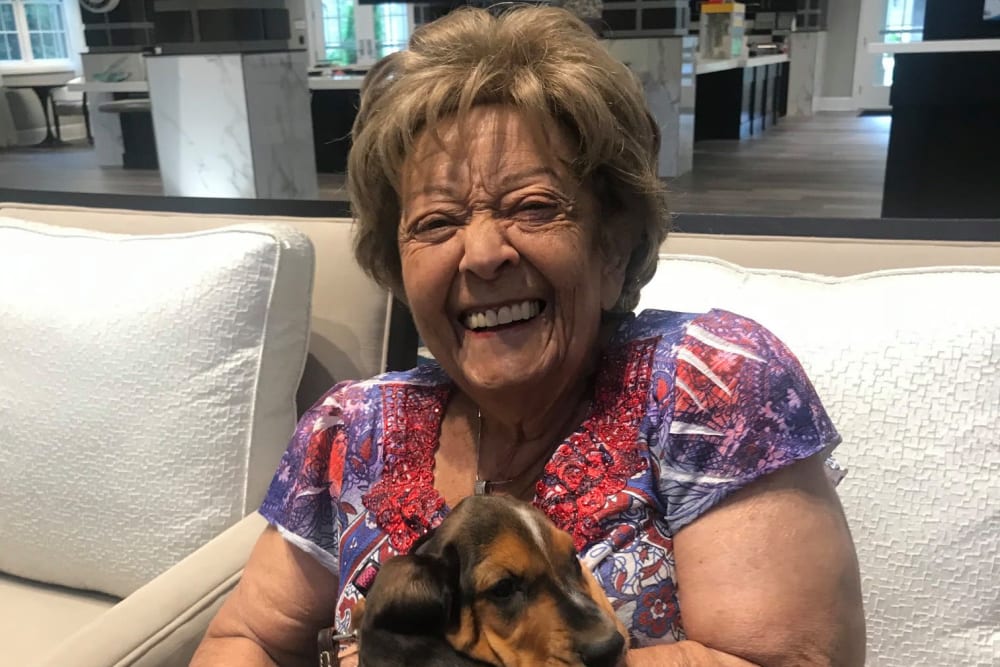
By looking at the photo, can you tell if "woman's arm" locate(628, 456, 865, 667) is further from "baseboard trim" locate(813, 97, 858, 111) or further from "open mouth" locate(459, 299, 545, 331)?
"baseboard trim" locate(813, 97, 858, 111)

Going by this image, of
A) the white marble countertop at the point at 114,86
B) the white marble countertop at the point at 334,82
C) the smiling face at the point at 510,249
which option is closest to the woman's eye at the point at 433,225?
the smiling face at the point at 510,249

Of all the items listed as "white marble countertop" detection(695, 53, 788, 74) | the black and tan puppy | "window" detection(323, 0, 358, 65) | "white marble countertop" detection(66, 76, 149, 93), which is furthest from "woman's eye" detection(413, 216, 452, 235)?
"window" detection(323, 0, 358, 65)

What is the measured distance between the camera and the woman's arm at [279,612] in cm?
111

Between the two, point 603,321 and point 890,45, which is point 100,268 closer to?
point 603,321

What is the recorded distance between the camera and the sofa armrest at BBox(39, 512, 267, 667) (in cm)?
115

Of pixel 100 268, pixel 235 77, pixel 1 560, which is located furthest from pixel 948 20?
pixel 1 560

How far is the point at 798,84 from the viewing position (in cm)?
1195

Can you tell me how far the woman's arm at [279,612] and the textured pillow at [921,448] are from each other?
68 cm

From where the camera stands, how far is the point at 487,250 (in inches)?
37.9

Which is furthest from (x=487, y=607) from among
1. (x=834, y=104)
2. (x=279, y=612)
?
(x=834, y=104)

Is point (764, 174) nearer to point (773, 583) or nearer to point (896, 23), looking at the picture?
point (773, 583)

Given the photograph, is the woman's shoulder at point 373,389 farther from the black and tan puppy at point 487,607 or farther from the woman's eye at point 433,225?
the black and tan puppy at point 487,607

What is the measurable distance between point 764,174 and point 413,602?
22.2ft

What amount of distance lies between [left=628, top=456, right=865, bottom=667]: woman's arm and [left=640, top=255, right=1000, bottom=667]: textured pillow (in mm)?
248
